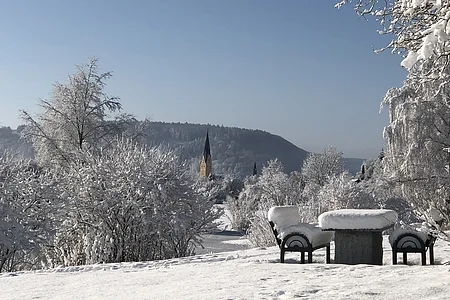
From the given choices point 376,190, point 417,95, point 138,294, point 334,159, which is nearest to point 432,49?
point 138,294

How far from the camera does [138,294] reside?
675 cm

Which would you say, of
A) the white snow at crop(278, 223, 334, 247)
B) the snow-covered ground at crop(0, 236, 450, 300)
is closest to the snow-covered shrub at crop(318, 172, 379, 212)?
the white snow at crop(278, 223, 334, 247)

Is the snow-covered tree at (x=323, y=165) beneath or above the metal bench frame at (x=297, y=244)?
above

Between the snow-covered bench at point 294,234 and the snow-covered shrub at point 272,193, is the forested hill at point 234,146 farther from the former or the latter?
the snow-covered bench at point 294,234

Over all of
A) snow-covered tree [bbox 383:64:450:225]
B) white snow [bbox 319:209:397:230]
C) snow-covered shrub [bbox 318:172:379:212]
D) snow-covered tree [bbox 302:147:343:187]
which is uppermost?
snow-covered tree [bbox 302:147:343:187]

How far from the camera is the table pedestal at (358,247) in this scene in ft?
30.1

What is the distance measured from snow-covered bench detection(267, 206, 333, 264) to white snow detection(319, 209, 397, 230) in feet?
1.13

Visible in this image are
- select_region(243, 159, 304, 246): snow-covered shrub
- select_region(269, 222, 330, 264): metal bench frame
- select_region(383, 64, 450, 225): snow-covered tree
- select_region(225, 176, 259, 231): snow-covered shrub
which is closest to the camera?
select_region(269, 222, 330, 264): metal bench frame

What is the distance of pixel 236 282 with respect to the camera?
7.02 m

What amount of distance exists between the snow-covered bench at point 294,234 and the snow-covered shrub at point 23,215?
776 centimetres

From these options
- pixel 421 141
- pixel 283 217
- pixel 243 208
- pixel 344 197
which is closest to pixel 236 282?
pixel 283 217

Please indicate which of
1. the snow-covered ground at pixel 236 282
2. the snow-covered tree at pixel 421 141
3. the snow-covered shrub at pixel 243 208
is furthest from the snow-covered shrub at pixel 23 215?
the snow-covered shrub at pixel 243 208

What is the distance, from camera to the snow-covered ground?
580 centimetres

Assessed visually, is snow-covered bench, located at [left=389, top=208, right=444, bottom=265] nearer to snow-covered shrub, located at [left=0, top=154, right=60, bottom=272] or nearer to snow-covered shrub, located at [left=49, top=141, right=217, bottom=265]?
snow-covered shrub, located at [left=49, top=141, right=217, bottom=265]
